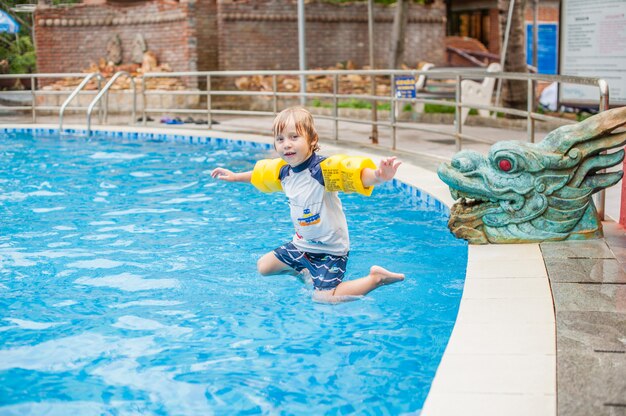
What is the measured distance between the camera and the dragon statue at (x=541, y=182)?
17.1ft

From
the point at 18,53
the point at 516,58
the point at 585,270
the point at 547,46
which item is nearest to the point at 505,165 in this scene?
the point at 585,270

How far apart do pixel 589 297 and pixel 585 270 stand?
0.57 m

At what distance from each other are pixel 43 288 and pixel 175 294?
87cm

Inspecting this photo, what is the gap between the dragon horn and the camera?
5.10 meters

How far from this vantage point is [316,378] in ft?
11.6

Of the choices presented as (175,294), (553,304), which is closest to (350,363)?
(553,304)

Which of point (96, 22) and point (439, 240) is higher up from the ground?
point (96, 22)

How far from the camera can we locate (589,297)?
4.02 m

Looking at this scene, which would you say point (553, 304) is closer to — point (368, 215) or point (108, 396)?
point (108, 396)

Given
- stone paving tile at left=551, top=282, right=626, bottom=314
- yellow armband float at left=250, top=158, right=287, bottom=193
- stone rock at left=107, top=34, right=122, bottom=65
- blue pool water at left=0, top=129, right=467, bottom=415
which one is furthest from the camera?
stone rock at left=107, top=34, right=122, bottom=65

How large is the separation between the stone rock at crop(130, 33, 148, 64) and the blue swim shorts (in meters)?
18.1

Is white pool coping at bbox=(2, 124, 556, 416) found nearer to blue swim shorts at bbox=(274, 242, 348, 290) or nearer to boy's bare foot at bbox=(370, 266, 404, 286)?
boy's bare foot at bbox=(370, 266, 404, 286)

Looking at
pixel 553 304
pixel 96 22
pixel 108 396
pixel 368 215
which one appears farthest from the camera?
pixel 96 22

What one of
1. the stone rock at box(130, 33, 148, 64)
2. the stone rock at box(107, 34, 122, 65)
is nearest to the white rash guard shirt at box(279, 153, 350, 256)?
the stone rock at box(130, 33, 148, 64)
